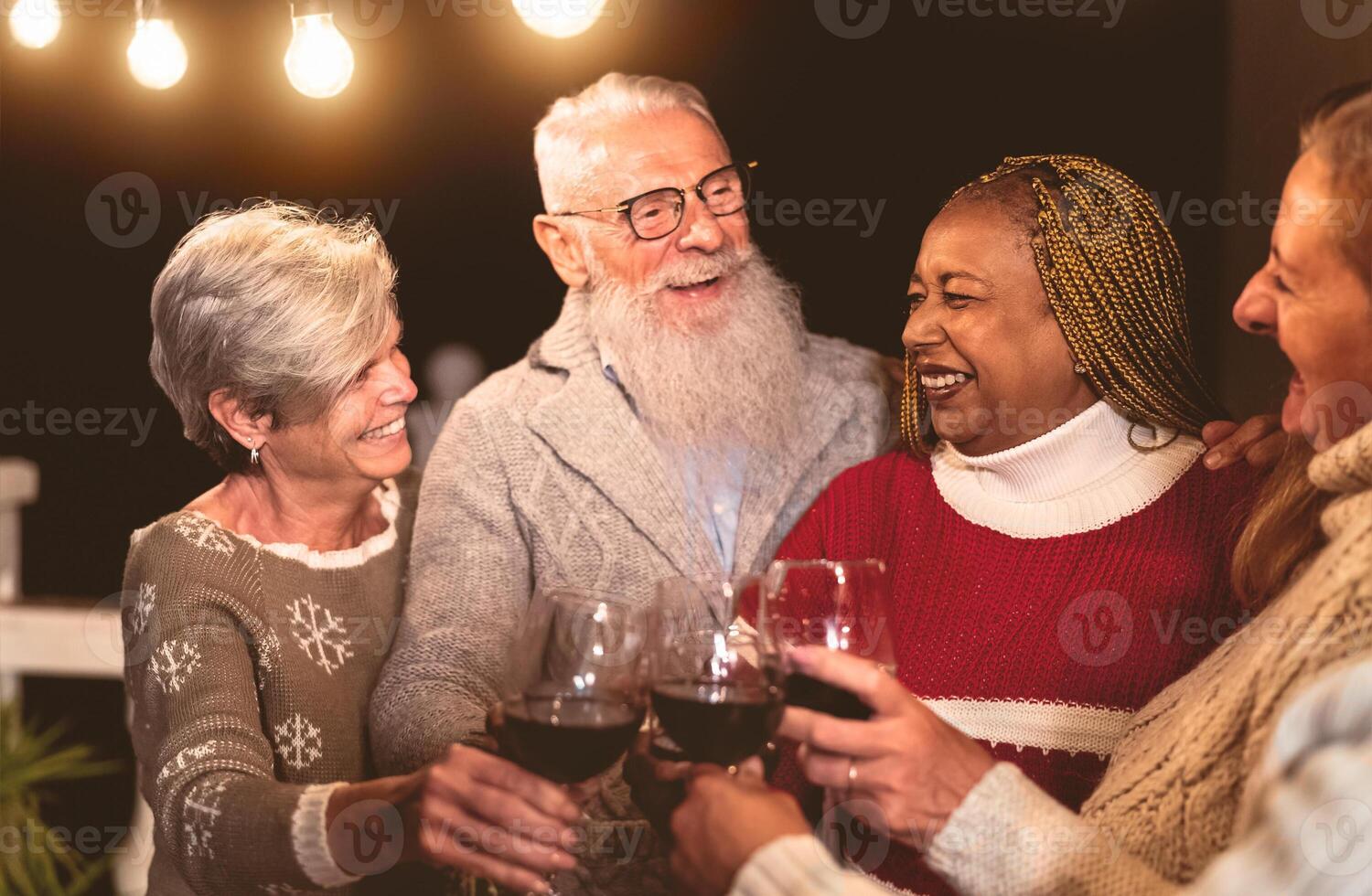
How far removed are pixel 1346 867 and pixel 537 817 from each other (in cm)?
83

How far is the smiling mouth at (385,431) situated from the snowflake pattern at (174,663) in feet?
1.44

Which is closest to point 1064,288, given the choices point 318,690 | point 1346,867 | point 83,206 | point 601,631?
point 601,631

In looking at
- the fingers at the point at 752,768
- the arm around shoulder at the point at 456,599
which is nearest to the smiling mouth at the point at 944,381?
the fingers at the point at 752,768

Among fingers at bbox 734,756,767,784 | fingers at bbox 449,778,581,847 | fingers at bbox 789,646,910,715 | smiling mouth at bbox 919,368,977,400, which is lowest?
fingers at bbox 449,778,581,847

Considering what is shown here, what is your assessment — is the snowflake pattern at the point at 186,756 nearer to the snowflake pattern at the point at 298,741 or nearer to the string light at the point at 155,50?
the snowflake pattern at the point at 298,741

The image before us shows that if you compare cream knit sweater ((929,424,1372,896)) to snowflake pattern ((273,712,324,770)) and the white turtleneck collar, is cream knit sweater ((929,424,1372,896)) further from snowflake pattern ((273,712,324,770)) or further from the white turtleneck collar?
snowflake pattern ((273,712,324,770))

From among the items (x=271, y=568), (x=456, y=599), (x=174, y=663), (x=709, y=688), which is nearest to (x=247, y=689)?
(x=174, y=663)

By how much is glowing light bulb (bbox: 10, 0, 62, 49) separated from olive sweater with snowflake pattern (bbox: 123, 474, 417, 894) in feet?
4.25

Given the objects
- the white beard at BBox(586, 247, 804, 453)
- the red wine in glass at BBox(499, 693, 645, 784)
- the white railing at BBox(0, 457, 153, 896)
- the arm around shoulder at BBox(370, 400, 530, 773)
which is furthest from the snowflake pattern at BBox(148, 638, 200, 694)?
the white railing at BBox(0, 457, 153, 896)

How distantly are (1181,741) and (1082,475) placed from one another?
589mm

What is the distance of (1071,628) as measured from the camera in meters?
1.78

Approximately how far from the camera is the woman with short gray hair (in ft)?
5.56

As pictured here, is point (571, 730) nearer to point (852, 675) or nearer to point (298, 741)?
point (852, 675)

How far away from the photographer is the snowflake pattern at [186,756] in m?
1.74
